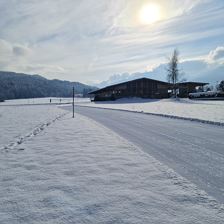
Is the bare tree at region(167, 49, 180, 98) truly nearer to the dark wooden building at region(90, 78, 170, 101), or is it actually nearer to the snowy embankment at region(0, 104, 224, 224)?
the dark wooden building at region(90, 78, 170, 101)

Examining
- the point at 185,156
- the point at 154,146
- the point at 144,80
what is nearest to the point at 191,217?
the point at 185,156

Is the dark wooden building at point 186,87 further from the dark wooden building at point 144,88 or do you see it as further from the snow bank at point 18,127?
the snow bank at point 18,127

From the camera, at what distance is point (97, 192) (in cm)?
515

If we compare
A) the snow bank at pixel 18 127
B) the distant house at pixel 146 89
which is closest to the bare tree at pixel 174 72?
the distant house at pixel 146 89

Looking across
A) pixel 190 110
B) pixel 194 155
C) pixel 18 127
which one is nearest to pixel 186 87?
pixel 190 110

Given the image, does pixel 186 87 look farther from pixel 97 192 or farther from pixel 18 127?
pixel 97 192

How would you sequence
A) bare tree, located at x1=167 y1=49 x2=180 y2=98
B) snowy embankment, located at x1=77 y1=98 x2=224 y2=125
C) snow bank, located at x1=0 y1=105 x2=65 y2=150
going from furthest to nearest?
bare tree, located at x1=167 y1=49 x2=180 y2=98 < snowy embankment, located at x1=77 y1=98 x2=224 y2=125 < snow bank, located at x1=0 y1=105 x2=65 y2=150

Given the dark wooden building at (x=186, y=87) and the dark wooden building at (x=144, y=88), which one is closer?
the dark wooden building at (x=144, y=88)

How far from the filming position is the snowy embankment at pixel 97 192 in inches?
165

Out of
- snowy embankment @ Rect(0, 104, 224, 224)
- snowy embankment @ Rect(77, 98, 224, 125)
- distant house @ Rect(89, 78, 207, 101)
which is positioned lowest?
snowy embankment @ Rect(0, 104, 224, 224)

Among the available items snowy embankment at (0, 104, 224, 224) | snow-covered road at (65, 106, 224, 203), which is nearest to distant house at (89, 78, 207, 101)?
snow-covered road at (65, 106, 224, 203)

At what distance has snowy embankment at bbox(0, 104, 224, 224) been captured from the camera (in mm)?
4180

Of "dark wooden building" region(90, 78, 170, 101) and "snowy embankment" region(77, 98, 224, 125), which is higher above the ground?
"dark wooden building" region(90, 78, 170, 101)

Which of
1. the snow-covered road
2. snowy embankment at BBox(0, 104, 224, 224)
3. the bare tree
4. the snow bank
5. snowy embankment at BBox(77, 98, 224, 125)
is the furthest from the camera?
the bare tree
